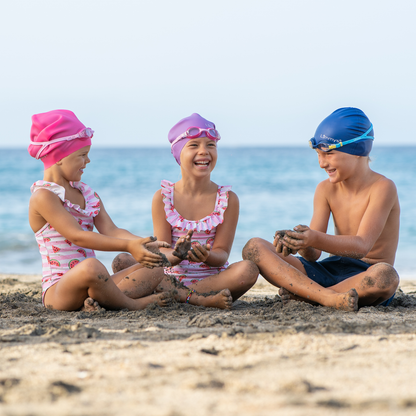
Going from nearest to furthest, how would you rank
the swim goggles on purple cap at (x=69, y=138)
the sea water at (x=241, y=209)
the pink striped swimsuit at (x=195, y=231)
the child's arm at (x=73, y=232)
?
1. the child's arm at (x=73, y=232)
2. the swim goggles on purple cap at (x=69, y=138)
3. the pink striped swimsuit at (x=195, y=231)
4. the sea water at (x=241, y=209)

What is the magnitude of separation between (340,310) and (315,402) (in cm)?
174

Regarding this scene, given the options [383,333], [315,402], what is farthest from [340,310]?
[315,402]

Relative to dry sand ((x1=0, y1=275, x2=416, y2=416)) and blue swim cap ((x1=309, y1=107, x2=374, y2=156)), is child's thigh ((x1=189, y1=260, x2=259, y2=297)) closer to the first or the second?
dry sand ((x1=0, y1=275, x2=416, y2=416))

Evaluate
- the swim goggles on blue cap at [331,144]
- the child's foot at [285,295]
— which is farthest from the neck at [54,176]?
the swim goggles on blue cap at [331,144]

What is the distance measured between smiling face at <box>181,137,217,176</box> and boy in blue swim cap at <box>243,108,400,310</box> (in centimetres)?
70

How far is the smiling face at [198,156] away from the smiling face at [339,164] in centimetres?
84

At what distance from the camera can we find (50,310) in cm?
333

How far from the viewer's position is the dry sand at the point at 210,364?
1.53 m

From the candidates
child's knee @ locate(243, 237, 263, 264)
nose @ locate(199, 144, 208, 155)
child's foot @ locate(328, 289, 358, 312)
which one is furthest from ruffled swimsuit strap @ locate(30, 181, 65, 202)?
child's foot @ locate(328, 289, 358, 312)

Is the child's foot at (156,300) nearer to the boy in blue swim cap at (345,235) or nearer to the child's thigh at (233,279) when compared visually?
the child's thigh at (233,279)

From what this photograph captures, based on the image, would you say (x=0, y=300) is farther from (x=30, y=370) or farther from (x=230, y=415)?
(x=230, y=415)

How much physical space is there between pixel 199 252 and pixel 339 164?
121 cm

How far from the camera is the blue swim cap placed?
355cm

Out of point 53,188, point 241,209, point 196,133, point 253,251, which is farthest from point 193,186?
point 241,209
